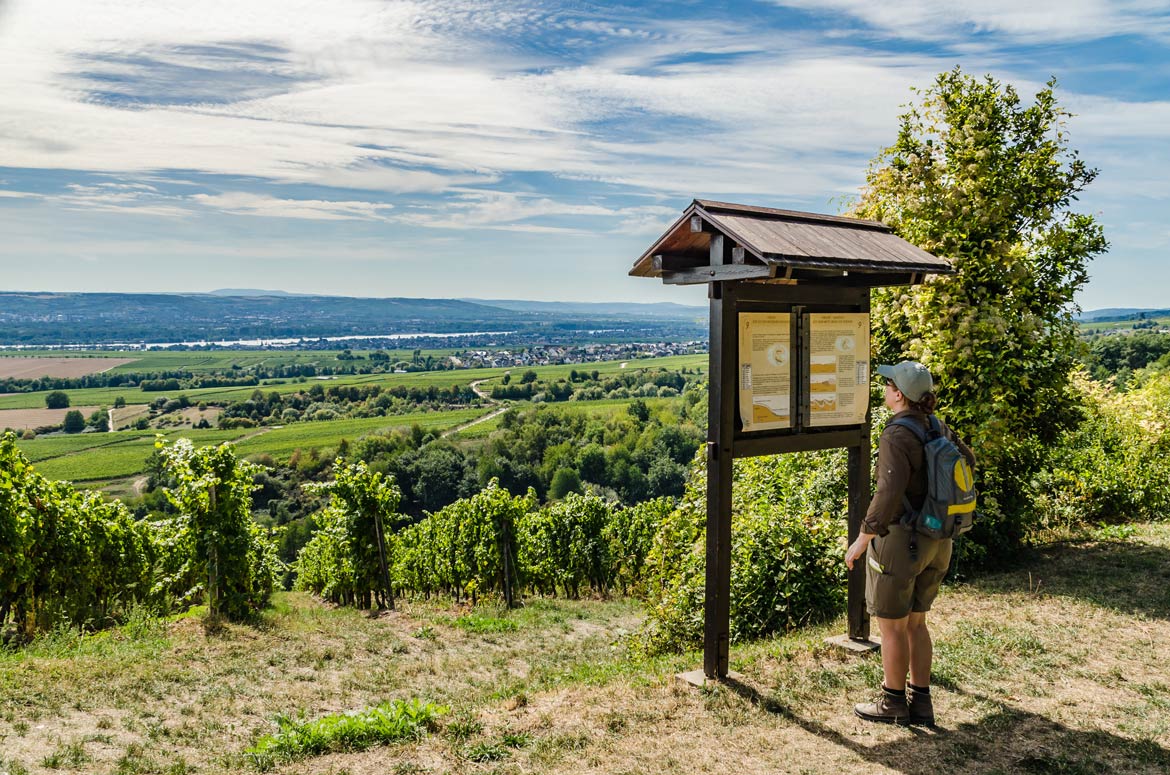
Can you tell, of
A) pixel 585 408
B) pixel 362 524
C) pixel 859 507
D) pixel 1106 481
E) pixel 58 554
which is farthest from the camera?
pixel 585 408

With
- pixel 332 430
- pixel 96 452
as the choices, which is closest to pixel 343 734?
pixel 96 452

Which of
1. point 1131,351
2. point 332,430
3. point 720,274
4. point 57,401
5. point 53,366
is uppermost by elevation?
point 720,274

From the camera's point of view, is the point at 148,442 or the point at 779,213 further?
the point at 148,442

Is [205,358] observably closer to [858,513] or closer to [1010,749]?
[858,513]

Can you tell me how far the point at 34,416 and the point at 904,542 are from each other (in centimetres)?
12069

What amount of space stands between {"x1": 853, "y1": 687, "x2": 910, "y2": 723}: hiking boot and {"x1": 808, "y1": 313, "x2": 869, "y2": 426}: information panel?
2.12 metres

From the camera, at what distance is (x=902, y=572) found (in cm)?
477

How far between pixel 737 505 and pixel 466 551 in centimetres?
1253

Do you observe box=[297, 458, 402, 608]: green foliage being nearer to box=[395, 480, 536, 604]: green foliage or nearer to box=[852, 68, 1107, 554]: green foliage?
box=[395, 480, 536, 604]: green foliage

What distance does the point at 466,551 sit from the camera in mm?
21656

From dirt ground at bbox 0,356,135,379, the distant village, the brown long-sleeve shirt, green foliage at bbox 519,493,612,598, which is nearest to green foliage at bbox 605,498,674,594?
green foliage at bbox 519,493,612,598

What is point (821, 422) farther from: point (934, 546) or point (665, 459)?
point (665, 459)

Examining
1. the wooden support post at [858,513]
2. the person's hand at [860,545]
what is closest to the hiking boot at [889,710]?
the person's hand at [860,545]

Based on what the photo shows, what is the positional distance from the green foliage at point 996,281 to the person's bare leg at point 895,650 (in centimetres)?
546
